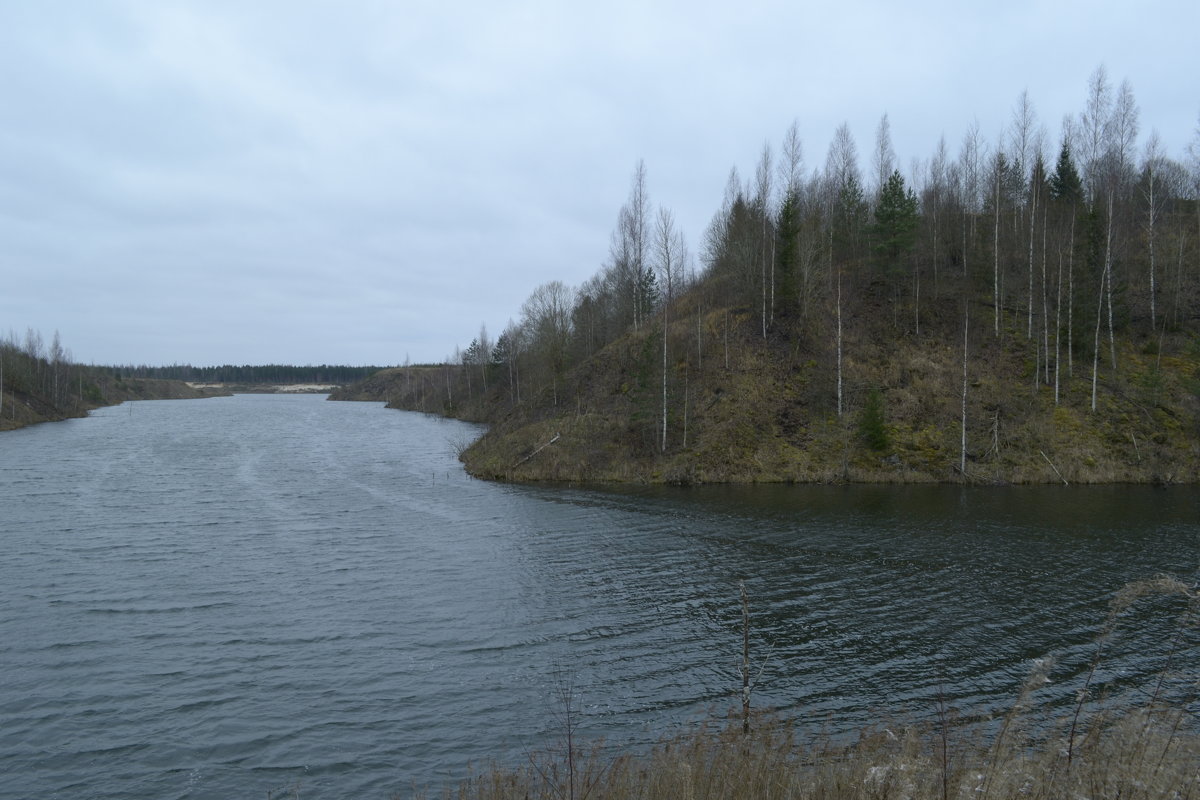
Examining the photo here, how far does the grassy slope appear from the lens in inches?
1651

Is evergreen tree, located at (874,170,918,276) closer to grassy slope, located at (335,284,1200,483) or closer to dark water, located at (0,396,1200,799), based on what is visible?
grassy slope, located at (335,284,1200,483)

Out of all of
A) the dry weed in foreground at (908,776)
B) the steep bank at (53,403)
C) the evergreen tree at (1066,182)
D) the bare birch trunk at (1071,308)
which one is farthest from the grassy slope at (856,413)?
the steep bank at (53,403)

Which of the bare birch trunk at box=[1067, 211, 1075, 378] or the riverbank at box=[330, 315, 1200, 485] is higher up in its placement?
the bare birch trunk at box=[1067, 211, 1075, 378]

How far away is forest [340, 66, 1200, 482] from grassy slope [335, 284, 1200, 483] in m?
0.17

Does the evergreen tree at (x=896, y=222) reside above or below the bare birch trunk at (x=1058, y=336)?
above

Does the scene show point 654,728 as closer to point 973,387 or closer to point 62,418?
point 973,387

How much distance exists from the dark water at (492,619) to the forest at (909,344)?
595cm

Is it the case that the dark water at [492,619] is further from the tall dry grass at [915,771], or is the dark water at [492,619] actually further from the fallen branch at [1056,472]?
the tall dry grass at [915,771]

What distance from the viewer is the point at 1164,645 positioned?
16.3 meters

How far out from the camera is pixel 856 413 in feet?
153

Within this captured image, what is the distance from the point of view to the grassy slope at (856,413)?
41938mm

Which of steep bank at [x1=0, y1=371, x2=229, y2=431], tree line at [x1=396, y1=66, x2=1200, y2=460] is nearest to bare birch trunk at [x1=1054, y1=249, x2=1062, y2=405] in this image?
tree line at [x1=396, y1=66, x2=1200, y2=460]

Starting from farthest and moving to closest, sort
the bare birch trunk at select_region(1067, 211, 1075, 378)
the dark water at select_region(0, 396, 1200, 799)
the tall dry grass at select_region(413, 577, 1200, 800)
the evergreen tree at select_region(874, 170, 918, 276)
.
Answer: the evergreen tree at select_region(874, 170, 918, 276)
the bare birch trunk at select_region(1067, 211, 1075, 378)
the dark water at select_region(0, 396, 1200, 799)
the tall dry grass at select_region(413, 577, 1200, 800)

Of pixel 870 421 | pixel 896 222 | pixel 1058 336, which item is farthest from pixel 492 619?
pixel 896 222
